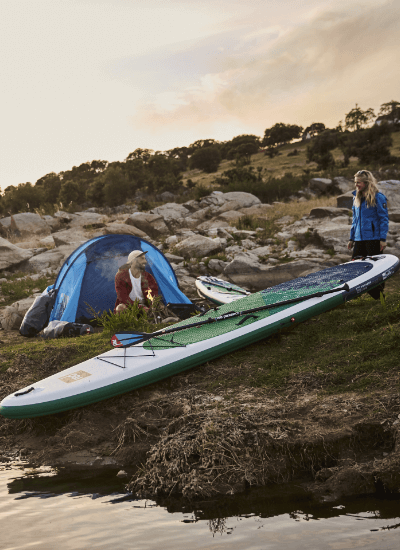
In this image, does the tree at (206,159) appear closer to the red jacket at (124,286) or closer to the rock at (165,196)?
the rock at (165,196)

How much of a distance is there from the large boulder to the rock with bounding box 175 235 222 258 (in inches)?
84.2

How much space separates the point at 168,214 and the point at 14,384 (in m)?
16.7

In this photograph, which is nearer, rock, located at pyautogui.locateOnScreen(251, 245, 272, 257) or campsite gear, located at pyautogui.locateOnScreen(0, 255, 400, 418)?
campsite gear, located at pyautogui.locateOnScreen(0, 255, 400, 418)

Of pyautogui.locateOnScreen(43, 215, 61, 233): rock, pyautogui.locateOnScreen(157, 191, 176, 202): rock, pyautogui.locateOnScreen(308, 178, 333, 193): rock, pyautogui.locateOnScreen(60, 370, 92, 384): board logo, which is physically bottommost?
pyautogui.locateOnScreen(60, 370, 92, 384): board logo

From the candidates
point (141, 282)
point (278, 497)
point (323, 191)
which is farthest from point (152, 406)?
point (323, 191)

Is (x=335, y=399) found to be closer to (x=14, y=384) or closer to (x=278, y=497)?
(x=278, y=497)

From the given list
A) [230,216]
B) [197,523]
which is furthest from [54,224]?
[197,523]

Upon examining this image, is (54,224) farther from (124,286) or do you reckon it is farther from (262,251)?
(124,286)

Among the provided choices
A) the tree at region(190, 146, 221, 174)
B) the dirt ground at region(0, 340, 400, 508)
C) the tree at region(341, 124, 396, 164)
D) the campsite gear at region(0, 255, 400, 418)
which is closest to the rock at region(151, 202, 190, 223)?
the campsite gear at region(0, 255, 400, 418)

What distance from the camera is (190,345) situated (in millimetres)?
4559

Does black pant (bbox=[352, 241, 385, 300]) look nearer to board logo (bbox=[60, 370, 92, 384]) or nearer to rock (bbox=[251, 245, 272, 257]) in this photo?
board logo (bbox=[60, 370, 92, 384])

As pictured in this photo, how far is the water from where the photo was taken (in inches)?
90.9

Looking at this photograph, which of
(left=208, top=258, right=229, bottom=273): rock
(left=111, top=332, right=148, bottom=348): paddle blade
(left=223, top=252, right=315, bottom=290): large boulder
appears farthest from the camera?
(left=208, top=258, right=229, bottom=273): rock

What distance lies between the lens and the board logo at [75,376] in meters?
4.13
